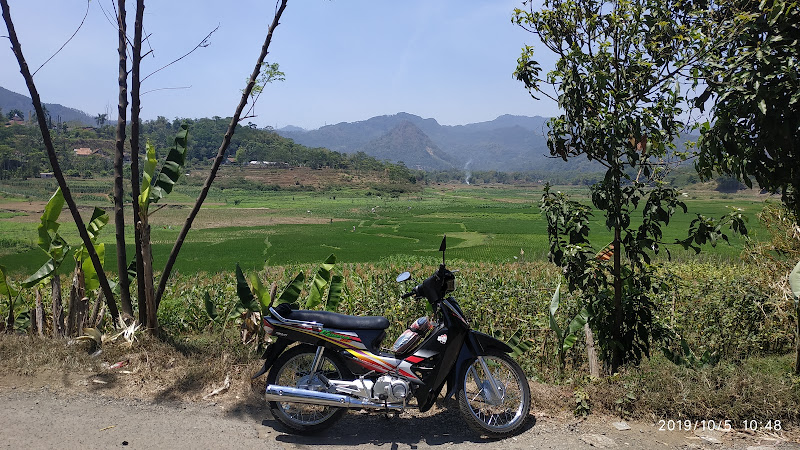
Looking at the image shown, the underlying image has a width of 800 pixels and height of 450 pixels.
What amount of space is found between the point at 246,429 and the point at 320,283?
214 cm

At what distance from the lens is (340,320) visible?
3525 mm

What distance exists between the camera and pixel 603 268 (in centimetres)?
434

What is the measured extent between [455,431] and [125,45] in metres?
4.40

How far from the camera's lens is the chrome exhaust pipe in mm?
3350

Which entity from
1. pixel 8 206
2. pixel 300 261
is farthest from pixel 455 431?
pixel 8 206

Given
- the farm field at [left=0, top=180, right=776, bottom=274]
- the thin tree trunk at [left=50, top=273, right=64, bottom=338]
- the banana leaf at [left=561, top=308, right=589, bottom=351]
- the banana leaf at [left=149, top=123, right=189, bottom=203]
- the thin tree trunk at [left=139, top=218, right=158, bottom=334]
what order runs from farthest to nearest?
1. the farm field at [left=0, top=180, right=776, bottom=274]
2. the banana leaf at [left=149, top=123, right=189, bottom=203]
3. the thin tree trunk at [left=50, top=273, right=64, bottom=338]
4. the thin tree trunk at [left=139, top=218, right=158, bottom=334]
5. the banana leaf at [left=561, top=308, right=589, bottom=351]

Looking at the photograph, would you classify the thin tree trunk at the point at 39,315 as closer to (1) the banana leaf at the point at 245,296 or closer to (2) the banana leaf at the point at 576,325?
(1) the banana leaf at the point at 245,296

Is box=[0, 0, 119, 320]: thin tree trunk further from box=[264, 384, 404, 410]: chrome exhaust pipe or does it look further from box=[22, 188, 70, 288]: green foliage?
box=[264, 384, 404, 410]: chrome exhaust pipe

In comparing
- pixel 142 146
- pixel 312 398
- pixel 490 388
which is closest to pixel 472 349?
pixel 490 388

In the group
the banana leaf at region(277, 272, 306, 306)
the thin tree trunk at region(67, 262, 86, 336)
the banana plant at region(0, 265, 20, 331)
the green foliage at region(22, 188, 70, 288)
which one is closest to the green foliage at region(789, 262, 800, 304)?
the banana leaf at region(277, 272, 306, 306)

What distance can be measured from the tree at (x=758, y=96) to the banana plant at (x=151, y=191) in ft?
14.6

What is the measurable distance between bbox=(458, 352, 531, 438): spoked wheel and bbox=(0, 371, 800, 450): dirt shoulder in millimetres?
87

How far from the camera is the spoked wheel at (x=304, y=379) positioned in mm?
3434

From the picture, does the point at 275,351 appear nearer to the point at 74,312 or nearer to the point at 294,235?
the point at 74,312
